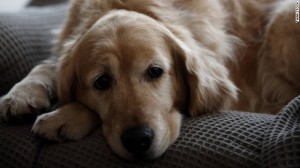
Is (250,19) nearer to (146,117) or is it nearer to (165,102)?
(165,102)

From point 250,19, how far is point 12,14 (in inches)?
57.5

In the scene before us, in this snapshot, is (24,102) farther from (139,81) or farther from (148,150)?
(148,150)

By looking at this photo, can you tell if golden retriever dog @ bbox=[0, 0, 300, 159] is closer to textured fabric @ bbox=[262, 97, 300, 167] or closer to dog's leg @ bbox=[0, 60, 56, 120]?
dog's leg @ bbox=[0, 60, 56, 120]

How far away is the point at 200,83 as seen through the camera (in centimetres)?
183

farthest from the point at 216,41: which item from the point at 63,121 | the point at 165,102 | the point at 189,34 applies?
the point at 63,121

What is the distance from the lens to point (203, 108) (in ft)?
5.83

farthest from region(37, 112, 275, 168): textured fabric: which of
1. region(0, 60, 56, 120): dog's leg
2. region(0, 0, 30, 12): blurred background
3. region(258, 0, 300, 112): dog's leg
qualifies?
region(0, 0, 30, 12): blurred background

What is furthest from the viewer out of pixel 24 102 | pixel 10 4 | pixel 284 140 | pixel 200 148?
pixel 10 4

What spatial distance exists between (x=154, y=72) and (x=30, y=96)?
566 millimetres

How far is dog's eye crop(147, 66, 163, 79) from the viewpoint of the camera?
1.72 m

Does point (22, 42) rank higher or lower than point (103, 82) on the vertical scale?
lower

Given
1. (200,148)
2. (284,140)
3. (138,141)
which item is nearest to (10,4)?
(138,141)

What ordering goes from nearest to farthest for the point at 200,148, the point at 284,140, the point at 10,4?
1. the point at 284,140
2. the point at 200,148
3. the point at 10,4

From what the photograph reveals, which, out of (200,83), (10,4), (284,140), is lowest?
(10,4)
